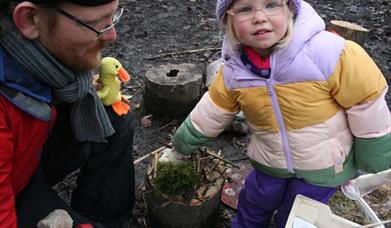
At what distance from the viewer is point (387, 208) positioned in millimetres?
2326

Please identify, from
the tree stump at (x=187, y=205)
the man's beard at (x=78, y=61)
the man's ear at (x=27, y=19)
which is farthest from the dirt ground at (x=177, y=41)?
the man's ear at (x=27, y=19)

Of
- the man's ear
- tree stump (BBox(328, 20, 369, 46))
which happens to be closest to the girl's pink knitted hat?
the man's ear

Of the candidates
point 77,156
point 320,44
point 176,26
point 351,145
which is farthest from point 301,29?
point 176,26

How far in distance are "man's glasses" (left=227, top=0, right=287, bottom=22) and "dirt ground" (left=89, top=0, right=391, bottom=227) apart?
4.32 feet

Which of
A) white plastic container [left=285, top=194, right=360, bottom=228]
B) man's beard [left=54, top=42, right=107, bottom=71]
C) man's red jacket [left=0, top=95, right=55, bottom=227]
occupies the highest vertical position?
man's beard [left=54, top=42, right=107, bottom=71]

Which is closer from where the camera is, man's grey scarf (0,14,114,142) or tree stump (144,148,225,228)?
man's grey scarf (0,14,114,142)

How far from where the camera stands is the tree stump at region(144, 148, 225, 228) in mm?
2348

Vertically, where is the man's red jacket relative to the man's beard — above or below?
below

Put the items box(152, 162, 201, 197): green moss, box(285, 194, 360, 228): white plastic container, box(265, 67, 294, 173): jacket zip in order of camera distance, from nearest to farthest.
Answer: box(285, 194, 360, 228): white plastic container
box(265, 67, 294, 173): jacket zip
box(152, 162, 201, 197): green moss

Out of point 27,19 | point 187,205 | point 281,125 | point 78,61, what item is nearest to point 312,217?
point 281,125

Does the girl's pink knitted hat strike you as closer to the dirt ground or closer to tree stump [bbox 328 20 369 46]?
the dirt ground

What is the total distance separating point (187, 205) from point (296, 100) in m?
0.80

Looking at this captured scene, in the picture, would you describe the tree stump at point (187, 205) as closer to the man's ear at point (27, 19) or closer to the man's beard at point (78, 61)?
the man's beard at point (78, 61)

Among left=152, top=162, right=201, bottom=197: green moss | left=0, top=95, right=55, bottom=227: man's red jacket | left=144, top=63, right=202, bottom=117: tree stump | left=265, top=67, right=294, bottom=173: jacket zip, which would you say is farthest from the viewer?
left=144, top=63, right=202, bottom=117: tree stump
